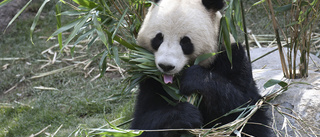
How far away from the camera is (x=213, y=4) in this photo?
10.8 feet

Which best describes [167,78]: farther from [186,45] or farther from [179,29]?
[179,29]

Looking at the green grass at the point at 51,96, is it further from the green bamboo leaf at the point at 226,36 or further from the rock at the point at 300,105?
the rock at the point at 300,105

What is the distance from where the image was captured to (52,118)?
16.9 ft

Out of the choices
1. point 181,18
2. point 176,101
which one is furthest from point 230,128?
point 181,18

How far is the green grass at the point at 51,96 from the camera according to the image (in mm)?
5020

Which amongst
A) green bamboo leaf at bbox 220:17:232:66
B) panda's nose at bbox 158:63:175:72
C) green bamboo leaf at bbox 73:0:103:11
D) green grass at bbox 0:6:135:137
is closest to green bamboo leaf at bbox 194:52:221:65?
green bamboo leaf at bbox 220:17:232:66

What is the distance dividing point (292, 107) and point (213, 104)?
90 centimetres

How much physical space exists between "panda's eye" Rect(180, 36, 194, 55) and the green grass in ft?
4.25

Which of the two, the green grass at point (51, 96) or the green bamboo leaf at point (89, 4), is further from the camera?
the green grass at point (51, 96)

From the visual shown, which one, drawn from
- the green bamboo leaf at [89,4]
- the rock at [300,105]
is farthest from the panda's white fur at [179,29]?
the rock at [300,105]

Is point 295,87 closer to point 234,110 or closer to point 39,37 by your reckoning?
point 234,110

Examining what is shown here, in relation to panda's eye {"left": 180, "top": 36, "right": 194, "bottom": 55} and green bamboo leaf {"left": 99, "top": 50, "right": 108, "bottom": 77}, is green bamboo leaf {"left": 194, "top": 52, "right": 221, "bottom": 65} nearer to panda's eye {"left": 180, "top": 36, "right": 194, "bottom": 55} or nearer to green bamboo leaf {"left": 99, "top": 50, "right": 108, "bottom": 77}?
panda's eye {"left": 180, "top": 36, "right": 194, "bottom": 55}

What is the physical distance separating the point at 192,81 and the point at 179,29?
0.41m

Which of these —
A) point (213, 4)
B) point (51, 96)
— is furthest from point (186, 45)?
point (51, 96)
